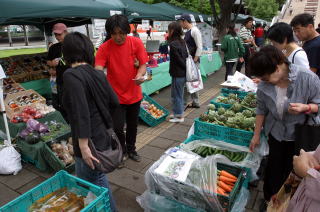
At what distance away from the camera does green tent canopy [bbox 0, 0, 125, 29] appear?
3.46m

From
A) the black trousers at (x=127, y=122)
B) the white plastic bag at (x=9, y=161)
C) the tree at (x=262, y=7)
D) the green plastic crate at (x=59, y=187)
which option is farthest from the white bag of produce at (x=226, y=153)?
the tree at (x=262, y=7)

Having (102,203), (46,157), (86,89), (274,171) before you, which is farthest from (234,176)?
(46,157)

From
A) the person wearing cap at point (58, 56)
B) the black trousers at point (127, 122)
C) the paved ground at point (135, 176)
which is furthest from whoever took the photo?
the person wearing cap at point (58, 56)

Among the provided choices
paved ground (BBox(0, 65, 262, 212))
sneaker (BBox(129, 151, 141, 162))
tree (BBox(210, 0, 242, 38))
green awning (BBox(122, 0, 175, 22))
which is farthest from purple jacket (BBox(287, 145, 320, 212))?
tree (BBox(210, 0, 242, 38))

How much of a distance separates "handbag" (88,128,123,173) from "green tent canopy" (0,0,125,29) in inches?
105

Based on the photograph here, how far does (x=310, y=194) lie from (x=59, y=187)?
5.72ft

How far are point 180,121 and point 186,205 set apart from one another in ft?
10.0

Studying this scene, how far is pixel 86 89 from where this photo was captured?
1.75 m

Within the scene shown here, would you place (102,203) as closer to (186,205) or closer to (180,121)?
(186,205)

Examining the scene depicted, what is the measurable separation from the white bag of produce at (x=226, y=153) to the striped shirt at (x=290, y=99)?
1.31 ft

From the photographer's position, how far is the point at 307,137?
1.95 m

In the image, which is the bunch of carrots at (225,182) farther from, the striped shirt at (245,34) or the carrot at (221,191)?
the striped shirt at (245,34)

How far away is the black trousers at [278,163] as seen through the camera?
233 centimetres

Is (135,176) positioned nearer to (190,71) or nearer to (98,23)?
(190,71)
